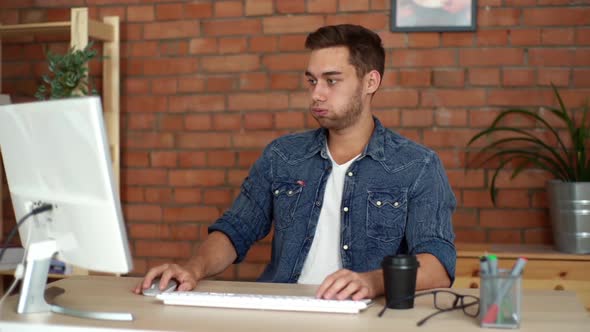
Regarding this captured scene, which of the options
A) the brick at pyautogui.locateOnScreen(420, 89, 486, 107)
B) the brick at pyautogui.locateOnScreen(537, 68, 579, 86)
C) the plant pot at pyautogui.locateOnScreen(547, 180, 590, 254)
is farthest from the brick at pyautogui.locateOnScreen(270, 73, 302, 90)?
the plant pot at pyautogui.locateOnScreen(547, 180, 590, 254)

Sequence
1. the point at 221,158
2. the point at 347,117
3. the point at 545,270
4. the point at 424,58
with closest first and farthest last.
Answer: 1. the point at 347,117
2. the point at 545,270
3. the point at 424,58
4. the point at 221,158

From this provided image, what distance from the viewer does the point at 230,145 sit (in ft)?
11.2

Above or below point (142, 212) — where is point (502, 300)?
above

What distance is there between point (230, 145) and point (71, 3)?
3.43ft

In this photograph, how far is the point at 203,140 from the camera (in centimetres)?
345

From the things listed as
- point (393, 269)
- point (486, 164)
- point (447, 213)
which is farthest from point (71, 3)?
point (393, 269)

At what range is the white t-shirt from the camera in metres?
2.26

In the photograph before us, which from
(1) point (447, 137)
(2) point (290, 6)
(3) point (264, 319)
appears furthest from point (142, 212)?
(3) point (264, 319)

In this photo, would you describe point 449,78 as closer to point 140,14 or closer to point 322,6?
point 322,6

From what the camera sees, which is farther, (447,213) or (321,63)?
(321,63)

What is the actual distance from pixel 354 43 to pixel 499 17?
0.98 metres

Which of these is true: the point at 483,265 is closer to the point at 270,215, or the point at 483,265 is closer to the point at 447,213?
the point at 447,213

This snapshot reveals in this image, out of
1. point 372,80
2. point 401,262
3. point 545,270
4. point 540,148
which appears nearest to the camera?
point 401,262

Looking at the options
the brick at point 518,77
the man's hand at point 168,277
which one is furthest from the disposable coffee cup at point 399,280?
the brick at point 518,77
